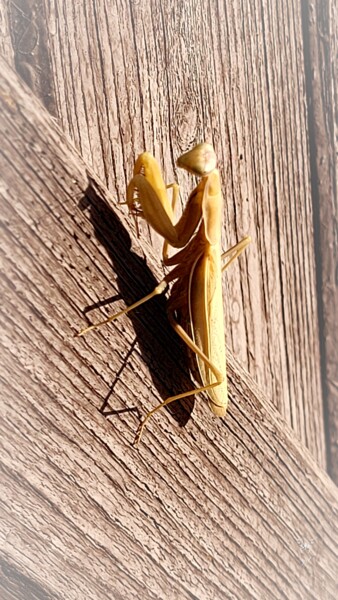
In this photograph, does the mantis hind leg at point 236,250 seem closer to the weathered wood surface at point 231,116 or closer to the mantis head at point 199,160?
the weathered wood surface at point 231,116

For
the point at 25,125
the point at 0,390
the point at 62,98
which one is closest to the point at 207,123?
the point at 62,98

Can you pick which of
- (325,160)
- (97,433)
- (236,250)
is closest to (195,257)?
(236,250)

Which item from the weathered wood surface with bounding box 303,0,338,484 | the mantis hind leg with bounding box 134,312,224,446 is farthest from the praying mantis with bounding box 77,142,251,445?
the weathered wood surface with bounding box 303,0,338,484

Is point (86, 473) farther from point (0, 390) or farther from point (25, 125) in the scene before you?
point (25, 125)

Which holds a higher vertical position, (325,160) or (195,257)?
(325,160)

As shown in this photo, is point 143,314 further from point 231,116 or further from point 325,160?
point 325,160

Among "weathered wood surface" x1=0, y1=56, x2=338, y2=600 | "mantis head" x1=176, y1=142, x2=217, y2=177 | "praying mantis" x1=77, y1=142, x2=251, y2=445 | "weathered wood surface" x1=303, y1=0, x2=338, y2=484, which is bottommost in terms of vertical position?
"weathered wood surface" x1=0, y1=56, x2=338, y2=600

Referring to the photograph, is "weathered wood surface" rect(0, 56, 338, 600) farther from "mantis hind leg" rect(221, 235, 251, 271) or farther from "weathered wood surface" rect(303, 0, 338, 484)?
"weathered wood surface" rect(303, 0, 338, 484)
